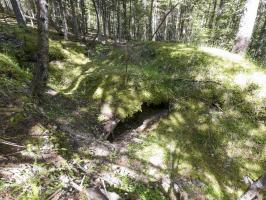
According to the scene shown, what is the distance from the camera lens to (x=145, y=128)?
7.47 metres

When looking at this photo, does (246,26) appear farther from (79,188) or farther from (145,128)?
(79,188)

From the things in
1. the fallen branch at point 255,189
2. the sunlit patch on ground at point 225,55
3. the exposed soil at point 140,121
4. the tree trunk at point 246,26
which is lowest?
the exposed soil at point 140,121

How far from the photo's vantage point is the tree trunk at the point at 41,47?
582cm

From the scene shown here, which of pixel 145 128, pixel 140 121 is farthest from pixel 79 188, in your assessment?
pixel 140 121

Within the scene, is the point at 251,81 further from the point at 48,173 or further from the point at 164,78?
the point at 48,173

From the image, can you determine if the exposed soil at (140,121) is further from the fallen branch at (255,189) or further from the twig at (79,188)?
the fallen branch at (255,189)

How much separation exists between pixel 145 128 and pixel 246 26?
5.97 metres

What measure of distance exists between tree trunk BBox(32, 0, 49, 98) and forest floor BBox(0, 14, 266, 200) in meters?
0.49

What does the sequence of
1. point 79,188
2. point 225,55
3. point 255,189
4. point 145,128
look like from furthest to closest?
1. point 225,55
2. point 145,128
3. point 255,189
4. point 79,188

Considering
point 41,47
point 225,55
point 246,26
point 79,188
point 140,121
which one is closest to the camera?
point 79,188

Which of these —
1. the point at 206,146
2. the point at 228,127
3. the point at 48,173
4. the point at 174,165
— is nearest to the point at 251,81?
the point at 228,127

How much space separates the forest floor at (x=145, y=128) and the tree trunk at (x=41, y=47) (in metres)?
0.49

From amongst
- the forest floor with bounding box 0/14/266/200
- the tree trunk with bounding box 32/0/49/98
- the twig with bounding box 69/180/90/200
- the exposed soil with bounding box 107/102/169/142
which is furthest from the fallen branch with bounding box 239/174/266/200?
the tree trunk with bounding box 32/0/49/98

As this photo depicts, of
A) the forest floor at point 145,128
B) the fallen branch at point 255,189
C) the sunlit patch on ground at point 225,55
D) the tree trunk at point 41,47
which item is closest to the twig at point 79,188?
the forest floor at point 145,128
